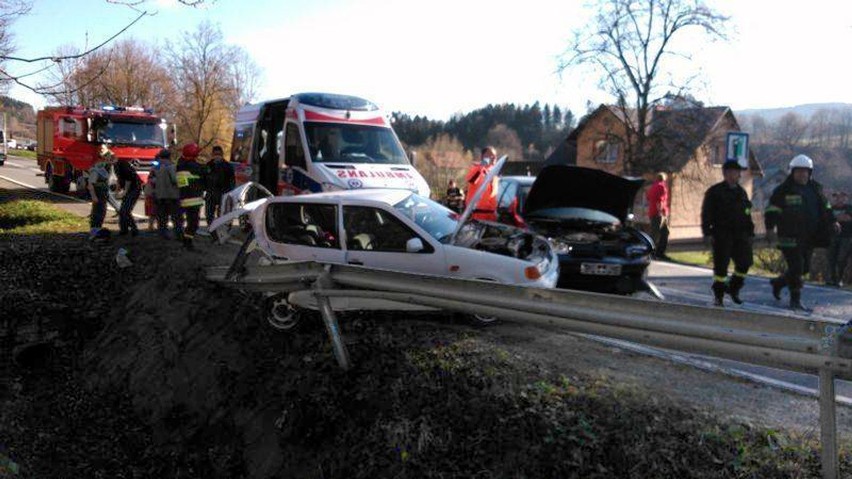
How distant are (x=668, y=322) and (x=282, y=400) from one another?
3697mm

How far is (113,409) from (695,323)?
651cm

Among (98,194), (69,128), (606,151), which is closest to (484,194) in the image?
(98,194)

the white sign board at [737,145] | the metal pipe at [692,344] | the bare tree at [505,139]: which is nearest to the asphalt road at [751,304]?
the metal pipe at [692,344]

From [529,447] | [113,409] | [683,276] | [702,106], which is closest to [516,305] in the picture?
[529,447]

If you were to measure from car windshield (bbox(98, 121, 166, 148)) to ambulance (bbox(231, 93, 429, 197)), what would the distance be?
34.0 feet

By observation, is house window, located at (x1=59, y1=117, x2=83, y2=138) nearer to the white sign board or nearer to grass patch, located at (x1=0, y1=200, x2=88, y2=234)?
grass patch, located at (x1=0, y1=200, x2=88, y2=234)

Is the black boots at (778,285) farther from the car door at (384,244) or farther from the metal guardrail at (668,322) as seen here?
the metal guardrail at (668,322)

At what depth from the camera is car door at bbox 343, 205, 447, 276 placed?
6.79m

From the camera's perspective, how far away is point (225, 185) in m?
11.4

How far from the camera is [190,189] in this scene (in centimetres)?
1047

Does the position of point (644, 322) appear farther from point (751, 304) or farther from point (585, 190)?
point (751, 304)

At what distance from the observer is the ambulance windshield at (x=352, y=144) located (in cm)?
1122

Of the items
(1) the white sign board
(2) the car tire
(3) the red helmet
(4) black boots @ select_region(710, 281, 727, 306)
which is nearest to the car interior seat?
(2) the car tire

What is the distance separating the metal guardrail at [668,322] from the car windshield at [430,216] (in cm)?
218
